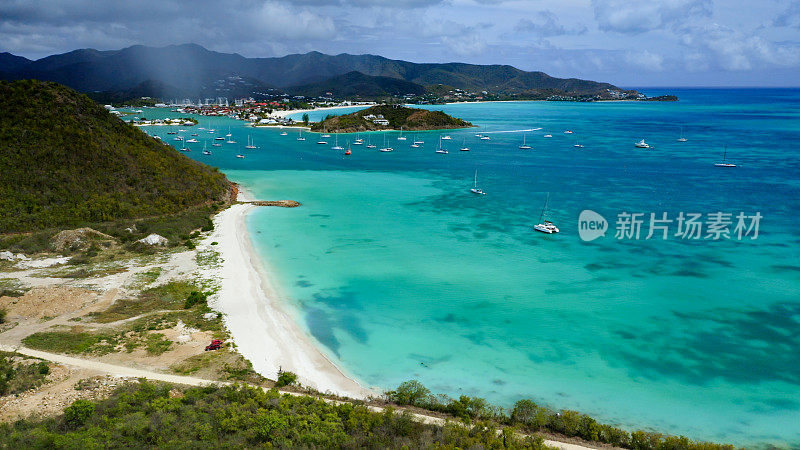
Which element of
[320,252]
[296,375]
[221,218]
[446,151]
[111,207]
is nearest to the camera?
[296,375]

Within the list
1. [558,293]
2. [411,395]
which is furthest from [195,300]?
[558,293]

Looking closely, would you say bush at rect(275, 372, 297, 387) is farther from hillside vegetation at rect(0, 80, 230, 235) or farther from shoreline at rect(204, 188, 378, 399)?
hillside vegetation at rect(0, 80, 230, 235)

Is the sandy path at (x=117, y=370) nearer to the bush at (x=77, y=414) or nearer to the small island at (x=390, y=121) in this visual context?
the bush at (x=77, y=414)

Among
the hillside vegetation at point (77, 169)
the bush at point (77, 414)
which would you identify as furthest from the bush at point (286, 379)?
the hillside vegetation at point (77, 169)

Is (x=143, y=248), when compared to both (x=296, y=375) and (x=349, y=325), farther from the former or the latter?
(x=296, y=375)

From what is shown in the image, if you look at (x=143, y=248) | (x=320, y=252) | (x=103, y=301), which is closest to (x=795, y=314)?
(x=320, y=252)

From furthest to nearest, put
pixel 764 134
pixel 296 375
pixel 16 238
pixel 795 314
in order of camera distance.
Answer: pixel 764 134
pixel 16 238
pixel 795 314
pixel 296 375

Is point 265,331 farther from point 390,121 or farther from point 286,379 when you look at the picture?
point 390,121
